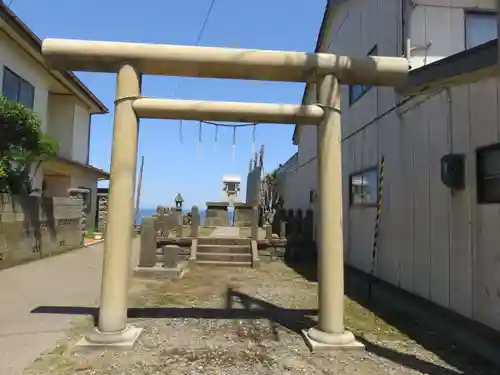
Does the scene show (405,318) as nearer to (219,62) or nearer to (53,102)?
(219,62)

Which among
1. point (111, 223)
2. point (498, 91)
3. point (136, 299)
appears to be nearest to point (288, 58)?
point (498, 91)

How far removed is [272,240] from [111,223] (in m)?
8.53

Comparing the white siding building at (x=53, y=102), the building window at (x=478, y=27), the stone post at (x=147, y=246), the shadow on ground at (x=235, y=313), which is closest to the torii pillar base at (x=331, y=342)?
the shadow on ground at (x=235, y=313)

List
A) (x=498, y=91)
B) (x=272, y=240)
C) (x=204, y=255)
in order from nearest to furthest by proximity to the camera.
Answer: (x=498, y=91) < (x=204, y=255) < (x=272, y=240)

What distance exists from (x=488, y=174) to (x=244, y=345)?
12.0ft

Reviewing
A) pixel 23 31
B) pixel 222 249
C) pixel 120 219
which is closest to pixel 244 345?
pixel 120 219

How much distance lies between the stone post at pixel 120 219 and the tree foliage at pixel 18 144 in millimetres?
5253

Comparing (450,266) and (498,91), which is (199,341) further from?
(498,91)

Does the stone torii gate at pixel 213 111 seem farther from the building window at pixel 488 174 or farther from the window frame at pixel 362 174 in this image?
the window frame at pixel 362 174

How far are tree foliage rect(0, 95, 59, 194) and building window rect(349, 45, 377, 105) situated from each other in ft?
26.0

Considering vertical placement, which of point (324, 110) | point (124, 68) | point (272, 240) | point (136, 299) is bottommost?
point (136, 299)

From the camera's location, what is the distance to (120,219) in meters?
4.86

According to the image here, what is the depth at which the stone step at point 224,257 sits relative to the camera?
1181 cm

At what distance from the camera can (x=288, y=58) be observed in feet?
16.8
